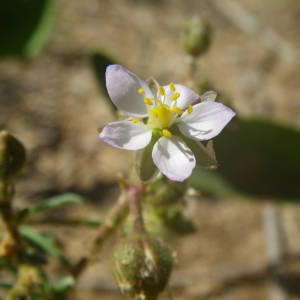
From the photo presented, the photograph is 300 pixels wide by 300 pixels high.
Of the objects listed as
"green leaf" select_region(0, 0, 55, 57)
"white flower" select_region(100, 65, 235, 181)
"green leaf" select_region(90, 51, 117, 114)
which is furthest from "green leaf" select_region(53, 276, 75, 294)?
"green leaf" select_region(0, 0, 55, 57)

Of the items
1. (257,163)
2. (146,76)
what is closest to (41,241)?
(257,163)

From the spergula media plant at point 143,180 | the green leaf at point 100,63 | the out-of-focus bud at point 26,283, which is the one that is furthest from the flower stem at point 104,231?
the green leaf at point 100,63

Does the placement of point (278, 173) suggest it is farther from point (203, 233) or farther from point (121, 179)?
point (121, 179)

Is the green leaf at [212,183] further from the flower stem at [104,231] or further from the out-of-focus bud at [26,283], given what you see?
the out-of-focus bud at [26,283]

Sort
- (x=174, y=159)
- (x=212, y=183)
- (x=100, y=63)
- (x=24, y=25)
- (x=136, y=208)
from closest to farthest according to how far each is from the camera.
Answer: (x=174, y=159), (x=136, y=208), (x=100, y=63), (x=212, y=183), (x=24, y=25)

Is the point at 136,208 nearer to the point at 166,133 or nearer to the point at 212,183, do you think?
the point at 166,133
